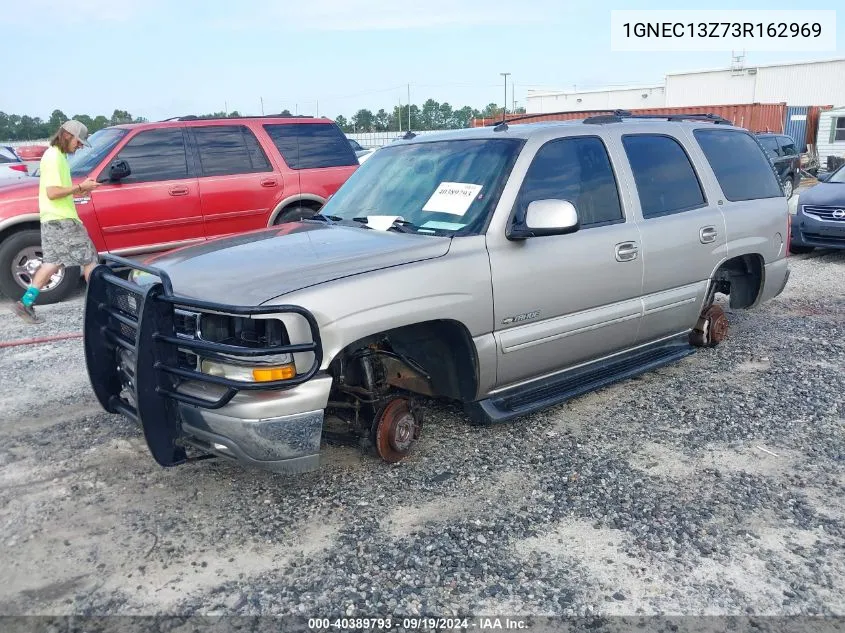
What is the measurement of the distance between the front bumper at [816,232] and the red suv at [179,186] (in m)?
6.23

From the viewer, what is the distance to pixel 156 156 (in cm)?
805

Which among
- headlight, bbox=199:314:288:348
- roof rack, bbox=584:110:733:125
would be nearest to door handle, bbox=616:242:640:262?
roof rack, bbox=584:110:733:125

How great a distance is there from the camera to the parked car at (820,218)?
9656 millimetres

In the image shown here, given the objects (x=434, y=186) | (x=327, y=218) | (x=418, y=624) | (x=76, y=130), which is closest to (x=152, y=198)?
(x=76, y=130)

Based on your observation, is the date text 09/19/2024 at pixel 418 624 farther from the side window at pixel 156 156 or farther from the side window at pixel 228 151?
the side window at pixel 228 151

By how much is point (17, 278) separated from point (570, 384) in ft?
20.7

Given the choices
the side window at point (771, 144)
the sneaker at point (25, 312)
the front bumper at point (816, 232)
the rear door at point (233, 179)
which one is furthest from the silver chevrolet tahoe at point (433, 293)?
the side window at point (771, 144)

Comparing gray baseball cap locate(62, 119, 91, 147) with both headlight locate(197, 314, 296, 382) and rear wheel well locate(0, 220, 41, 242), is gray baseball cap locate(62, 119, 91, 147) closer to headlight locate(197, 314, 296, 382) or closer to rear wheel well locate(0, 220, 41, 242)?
rear wheel well locate(0, 220, 41, 242)

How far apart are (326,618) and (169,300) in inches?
57.9

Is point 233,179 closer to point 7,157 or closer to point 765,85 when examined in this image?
point 7,157

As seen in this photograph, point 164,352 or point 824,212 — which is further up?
point 164,352

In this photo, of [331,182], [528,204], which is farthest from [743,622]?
[331,182]

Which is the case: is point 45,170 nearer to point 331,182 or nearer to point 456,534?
point 331,182

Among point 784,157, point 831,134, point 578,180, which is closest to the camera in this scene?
point 578,180
